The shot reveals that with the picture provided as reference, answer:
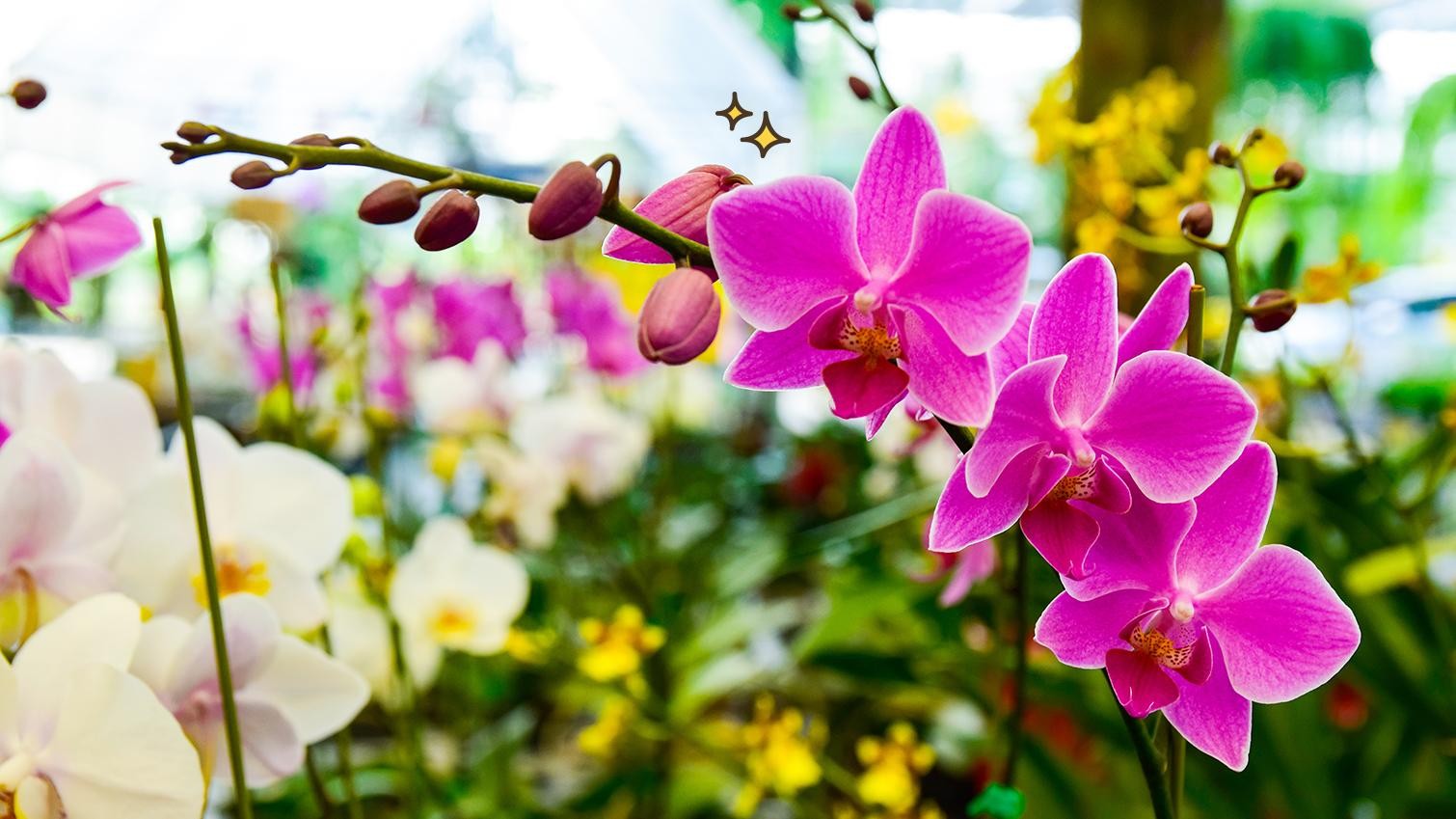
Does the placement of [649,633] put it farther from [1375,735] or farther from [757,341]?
[1375,735]

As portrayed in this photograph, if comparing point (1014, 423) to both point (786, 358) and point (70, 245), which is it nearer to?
point (786, 358)

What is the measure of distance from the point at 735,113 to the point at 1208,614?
13cm

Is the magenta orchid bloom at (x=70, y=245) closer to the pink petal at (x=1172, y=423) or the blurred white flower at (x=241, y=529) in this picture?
the blurred white flower at (x=241, y=529)

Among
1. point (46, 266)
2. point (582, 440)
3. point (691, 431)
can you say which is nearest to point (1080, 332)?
point (46, 266)

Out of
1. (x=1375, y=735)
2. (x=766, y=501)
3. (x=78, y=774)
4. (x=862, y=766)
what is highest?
(x=78, y=774)

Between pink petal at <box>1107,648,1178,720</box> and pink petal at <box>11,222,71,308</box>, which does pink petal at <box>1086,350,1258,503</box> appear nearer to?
pink petal at <box>1107,648,1178,720</box>

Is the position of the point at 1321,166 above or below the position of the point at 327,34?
below

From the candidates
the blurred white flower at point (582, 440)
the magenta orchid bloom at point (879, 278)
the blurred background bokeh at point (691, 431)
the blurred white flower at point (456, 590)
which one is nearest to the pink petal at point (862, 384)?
the magenta orchid bloom at point (879, 278)

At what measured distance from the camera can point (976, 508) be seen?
0.60ft

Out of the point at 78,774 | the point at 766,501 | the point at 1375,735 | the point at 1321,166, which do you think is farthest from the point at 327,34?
the point at 1321,166

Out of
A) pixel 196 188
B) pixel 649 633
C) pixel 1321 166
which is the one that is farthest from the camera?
pixel 1321 166

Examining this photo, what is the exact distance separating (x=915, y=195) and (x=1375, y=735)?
29.7 inches

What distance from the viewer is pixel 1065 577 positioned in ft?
0.59

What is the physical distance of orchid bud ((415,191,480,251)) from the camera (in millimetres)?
173
